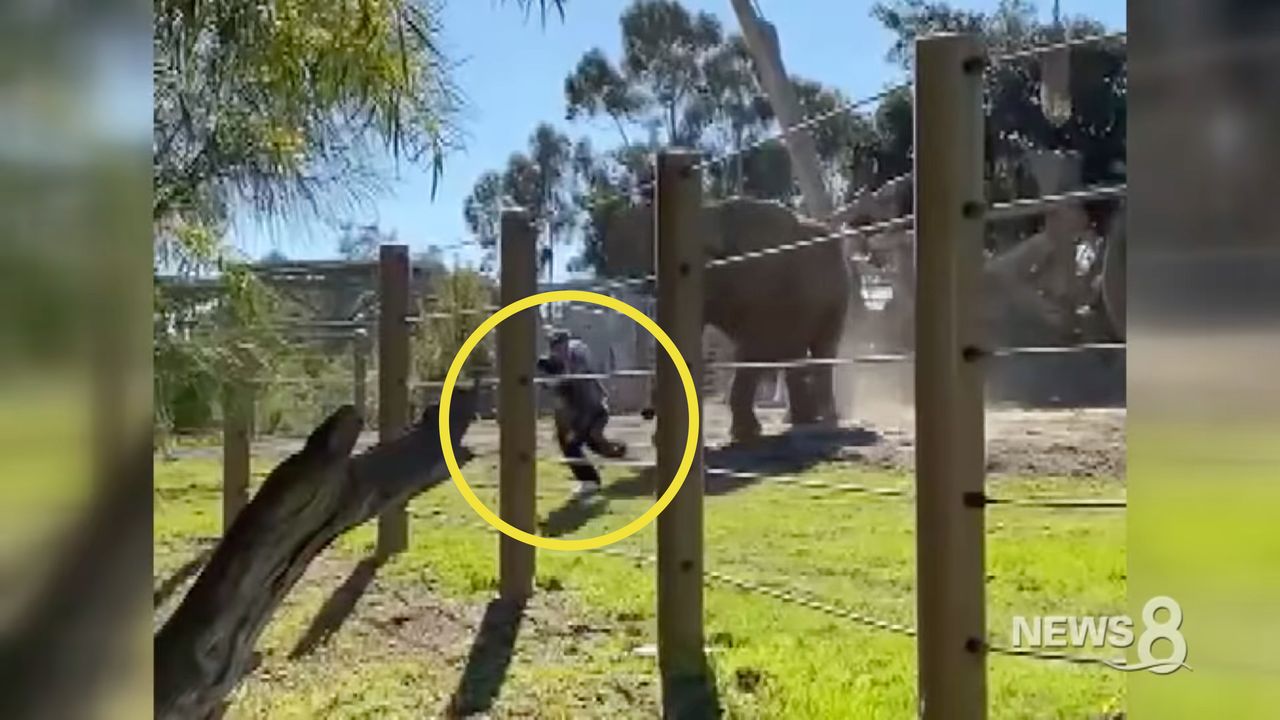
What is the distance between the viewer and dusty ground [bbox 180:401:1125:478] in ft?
6.07

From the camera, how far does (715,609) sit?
2.37 meters

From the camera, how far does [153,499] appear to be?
427mm

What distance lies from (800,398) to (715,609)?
0.72m

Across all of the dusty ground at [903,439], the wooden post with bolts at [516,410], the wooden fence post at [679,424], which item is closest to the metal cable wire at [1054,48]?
the dusty ground at [903,439]

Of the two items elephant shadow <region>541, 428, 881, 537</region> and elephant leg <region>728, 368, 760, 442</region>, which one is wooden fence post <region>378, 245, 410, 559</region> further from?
elephant leg <region>728, 368, 760, 442</region>

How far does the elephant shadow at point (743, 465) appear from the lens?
2674mm

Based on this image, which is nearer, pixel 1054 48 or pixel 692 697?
pixel 1054 48

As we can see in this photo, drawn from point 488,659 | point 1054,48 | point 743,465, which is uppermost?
point 1054,48

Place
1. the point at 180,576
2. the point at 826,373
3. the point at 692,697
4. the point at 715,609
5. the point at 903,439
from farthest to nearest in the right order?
the point at 826,373
the point at 715,609
the point at 903,439
the point at 692,697
the point at 180,576

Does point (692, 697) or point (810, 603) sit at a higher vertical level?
point (810, 603)

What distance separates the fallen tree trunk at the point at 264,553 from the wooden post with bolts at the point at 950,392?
581mm

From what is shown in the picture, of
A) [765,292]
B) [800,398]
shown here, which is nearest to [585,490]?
[800,398]

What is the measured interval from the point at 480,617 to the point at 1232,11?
2156mm

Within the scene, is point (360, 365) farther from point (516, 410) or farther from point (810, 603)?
point (810, 603)
